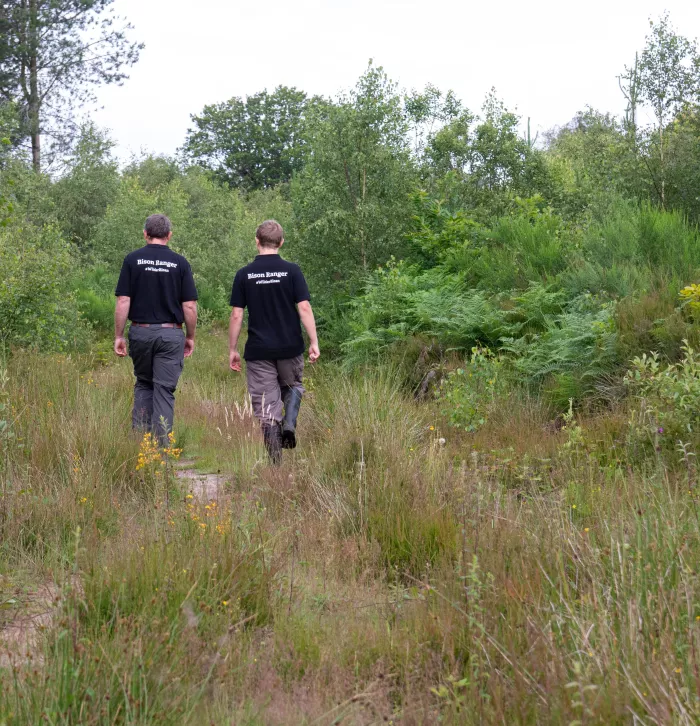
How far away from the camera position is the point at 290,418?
7.05m

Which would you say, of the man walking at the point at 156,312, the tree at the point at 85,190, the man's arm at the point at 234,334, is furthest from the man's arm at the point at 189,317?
the tree at the point at 85,190

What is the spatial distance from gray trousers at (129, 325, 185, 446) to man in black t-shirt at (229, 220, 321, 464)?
53 centimetres

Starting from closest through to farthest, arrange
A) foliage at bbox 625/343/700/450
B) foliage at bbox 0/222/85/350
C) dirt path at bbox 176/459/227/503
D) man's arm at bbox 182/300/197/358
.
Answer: foliage at bbox 625/343/700/450 < dirt path at bbox 176/459/227/503 < man's arm at bbox 182/300/197/358 < foliage at bbox 0/222/85/350

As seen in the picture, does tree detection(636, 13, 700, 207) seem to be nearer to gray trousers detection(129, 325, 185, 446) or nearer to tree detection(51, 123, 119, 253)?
gray trousers detection(129, 325, 185, 446)

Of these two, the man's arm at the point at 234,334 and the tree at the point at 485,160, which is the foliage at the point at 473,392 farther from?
the tree at the point at 485,160

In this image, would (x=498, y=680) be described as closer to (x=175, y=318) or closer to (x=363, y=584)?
(x=363, y=584)

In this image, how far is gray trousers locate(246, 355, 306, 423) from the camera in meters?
6.96

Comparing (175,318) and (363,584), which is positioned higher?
(175,318)

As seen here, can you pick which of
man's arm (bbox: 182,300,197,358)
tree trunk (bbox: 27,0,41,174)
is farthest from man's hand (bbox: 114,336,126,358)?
tree trunk (bbox: 27,0,41,174)

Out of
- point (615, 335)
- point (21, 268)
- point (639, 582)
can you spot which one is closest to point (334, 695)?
point (639, 582)

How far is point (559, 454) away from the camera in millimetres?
6445

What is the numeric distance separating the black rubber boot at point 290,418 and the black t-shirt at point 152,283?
119 cm

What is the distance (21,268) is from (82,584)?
32.5 feet

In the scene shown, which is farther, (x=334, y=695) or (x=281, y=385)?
(x=281, y=385)
